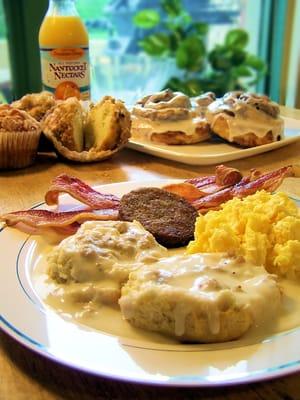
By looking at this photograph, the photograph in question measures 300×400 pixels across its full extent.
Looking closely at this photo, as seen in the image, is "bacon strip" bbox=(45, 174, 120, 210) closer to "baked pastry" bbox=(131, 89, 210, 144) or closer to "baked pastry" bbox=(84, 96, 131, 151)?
"baked pastry" bbox=(84, 96, 131, 151)

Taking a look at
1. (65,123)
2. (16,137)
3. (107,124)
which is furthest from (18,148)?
(107,124)

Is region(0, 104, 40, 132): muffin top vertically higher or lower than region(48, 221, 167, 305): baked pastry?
higher

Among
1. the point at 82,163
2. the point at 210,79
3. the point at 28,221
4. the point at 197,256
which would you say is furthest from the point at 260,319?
the point at 210,79

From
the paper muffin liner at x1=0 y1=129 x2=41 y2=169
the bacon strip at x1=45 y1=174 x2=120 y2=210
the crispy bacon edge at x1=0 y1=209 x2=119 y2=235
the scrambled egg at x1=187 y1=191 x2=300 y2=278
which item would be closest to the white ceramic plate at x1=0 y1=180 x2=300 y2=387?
the scrambled egg at x1=187 y1=191 x2=300 y2=278

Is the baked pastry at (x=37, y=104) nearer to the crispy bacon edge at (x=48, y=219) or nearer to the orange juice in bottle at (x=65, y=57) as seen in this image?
the orange juice in bottle at (x=65, y=57)

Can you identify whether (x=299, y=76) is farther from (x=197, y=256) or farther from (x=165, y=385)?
(x=165, y=385)

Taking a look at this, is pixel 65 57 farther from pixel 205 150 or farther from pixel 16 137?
pixel 205 150
